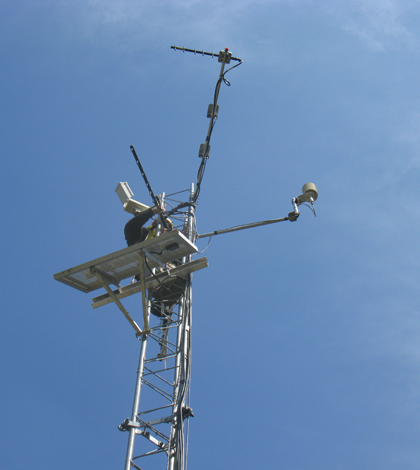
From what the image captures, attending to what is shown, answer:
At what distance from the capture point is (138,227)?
1529 centimetres

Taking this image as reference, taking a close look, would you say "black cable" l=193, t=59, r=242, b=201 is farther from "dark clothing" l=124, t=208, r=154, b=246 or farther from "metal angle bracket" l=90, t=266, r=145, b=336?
"metal angle bracket" l=90, t=266, r=145, b=336

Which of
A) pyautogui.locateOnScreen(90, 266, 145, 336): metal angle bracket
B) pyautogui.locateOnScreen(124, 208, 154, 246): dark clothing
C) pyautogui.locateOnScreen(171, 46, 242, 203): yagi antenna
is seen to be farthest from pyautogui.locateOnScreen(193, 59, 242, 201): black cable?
pyautogui.locateOnScreen(90, 266, 145, 336): metal angle bracket

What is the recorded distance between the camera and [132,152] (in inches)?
475

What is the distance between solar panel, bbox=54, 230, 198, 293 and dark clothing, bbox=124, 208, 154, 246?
3450mm

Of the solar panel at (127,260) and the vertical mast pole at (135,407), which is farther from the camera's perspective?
the solar panel at (127,260)

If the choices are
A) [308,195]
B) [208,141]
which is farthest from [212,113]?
[308,195]

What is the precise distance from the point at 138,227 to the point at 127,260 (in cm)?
406

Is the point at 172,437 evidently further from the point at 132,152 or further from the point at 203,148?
the point at 203,148

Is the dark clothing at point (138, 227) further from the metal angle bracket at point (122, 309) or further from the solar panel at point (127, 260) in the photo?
the metal angle bracket at point (122, 309)

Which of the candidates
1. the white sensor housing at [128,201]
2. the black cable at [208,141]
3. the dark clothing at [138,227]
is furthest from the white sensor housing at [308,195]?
the white sensor housing at [128,201]

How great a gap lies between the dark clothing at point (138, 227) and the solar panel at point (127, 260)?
345 cm

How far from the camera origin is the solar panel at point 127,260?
35.8 feet

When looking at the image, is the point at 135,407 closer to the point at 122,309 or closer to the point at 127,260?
the point at 122,309

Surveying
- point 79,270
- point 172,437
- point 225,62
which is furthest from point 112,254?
point 225,62
